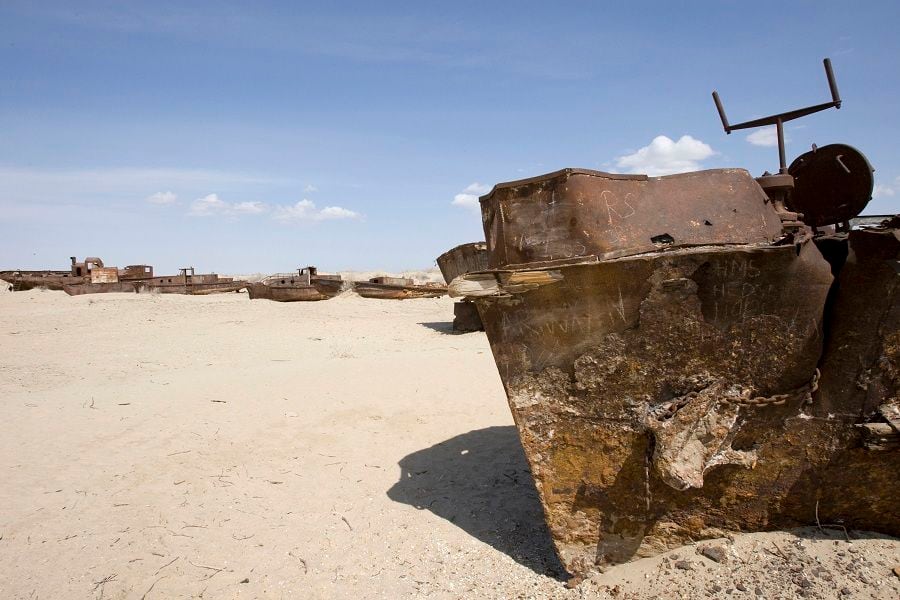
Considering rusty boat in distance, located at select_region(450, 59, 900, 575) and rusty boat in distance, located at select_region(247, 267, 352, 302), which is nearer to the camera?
rusty boat in distance, located at select_region(450, 59, 900, 575)

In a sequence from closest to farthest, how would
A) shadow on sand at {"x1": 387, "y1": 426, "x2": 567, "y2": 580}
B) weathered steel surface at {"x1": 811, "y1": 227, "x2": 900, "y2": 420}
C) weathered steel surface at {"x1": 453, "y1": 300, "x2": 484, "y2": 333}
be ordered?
weathered steel surface at {"x1": 811, "y1": 227, "x2": 900, "y2": 420} → shadow on sand at {"x1": 387, "y1": 426, "x2": 567, "y2": 580} → weathered steel surface at {"x1": 453, "y1": 300, "x2": 484, "y2": 333}

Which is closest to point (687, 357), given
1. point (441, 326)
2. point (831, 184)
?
point (831, 184)

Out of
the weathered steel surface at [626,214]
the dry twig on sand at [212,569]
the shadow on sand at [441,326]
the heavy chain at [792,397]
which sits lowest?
the dry twig on sand at [212,569]

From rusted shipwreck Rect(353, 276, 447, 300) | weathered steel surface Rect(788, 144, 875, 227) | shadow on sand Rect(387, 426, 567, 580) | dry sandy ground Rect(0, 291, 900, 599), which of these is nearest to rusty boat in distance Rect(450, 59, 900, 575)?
dry sandy ground Rect(0, 291, 900, 599)

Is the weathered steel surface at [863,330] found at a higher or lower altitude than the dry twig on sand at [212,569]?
higher

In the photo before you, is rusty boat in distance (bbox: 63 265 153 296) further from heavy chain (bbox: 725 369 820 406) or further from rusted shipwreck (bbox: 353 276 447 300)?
heavy chain (bbox: 725 369 820 406)

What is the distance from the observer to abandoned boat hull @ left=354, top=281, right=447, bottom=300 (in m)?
19.7

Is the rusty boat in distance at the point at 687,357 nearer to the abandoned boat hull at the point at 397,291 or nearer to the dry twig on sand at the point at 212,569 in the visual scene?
the dry twig on sand at the point at 212,569

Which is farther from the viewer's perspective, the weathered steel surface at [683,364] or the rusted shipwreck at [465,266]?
the rusted shipwreck at [465,266]

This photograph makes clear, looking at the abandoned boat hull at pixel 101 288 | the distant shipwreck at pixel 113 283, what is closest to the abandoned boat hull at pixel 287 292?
the distant shipwreck at pixel 113 283

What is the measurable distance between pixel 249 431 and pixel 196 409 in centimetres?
109

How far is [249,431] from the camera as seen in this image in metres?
5.90

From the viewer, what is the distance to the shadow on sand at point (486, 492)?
142 inches

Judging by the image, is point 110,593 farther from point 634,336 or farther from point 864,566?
point 864,566
